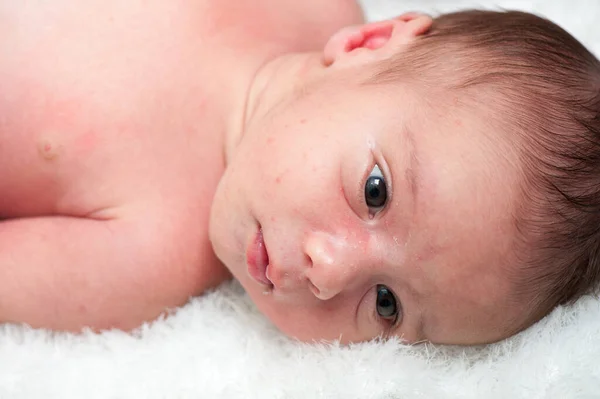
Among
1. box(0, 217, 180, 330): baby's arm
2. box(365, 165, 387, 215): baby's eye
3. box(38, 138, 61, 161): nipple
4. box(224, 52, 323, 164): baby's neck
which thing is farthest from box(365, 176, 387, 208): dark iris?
box(38, 138, 61, 161): nipple

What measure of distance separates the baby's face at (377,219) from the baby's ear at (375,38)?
116 mm

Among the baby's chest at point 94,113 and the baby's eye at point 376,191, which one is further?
the baby's chest at point 94,113

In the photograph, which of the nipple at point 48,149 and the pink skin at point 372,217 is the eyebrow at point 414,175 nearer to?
the pink skin at point 372,217

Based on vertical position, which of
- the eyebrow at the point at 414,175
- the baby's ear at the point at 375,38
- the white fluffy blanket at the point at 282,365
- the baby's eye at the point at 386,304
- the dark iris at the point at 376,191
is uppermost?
the baby's ear at the point at 375,38

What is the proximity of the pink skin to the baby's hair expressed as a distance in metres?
0.03

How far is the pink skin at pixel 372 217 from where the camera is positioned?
105cm

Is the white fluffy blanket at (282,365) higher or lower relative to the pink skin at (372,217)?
lower

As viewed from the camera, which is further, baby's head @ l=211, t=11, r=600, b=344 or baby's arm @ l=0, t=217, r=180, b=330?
baby's arm @ l=0, t=217, r=180, b=330

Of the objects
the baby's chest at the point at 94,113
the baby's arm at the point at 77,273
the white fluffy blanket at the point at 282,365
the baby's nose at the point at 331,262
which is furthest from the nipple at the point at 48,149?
the baby's nose at the point at 331,262

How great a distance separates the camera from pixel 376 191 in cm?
108

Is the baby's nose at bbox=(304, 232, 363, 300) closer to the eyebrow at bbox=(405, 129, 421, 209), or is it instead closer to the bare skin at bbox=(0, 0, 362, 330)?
the eyebrow at bbox=(405, 129, 421, 209)

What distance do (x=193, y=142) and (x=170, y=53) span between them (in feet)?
0.54

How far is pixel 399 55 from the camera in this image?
3.98ft

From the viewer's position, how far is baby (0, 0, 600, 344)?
106 cm
